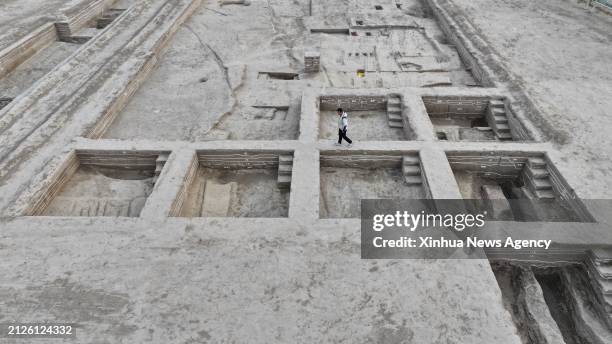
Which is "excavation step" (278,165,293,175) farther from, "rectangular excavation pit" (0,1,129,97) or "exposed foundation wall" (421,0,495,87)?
"rectangular excavation pit" (0,1,129,97)

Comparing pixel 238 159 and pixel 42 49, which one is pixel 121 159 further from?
pixel 42 49

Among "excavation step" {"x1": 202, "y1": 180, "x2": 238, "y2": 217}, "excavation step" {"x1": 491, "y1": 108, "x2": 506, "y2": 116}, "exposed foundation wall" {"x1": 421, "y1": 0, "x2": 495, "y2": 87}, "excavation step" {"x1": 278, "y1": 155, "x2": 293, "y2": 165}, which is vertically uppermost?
"exposed foundation wall" {"x1": 421, "y1": 0, "x2": 495, "y2": 87}

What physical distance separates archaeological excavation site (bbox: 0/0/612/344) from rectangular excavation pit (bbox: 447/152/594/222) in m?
0.03

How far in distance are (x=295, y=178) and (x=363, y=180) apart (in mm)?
1310

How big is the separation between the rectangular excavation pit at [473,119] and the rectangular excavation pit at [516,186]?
915mm

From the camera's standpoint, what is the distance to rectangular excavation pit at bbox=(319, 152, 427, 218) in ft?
19.8

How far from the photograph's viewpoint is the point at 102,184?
6.45m

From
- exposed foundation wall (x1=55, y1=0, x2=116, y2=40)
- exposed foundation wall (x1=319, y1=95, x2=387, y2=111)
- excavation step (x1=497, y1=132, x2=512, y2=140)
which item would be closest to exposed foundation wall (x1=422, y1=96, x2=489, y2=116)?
excavation step (x1=497, y1=132, x2=512, y2=140)

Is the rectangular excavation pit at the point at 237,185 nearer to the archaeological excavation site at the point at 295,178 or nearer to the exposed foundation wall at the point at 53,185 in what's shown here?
the archaeological excavation site at the point at 295,178

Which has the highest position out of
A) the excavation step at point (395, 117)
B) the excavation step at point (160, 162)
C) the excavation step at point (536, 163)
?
the excavation step at point (536, 163)

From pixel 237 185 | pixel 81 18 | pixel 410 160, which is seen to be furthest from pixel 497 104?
pixel 81 18

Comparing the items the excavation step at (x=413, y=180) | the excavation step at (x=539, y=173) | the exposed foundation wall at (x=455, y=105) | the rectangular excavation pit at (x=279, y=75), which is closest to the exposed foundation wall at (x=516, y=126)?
the exposed foundation wall at (x=455, y=105)

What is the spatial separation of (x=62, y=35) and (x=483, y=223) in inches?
509

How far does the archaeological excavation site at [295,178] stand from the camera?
4.20 meters
